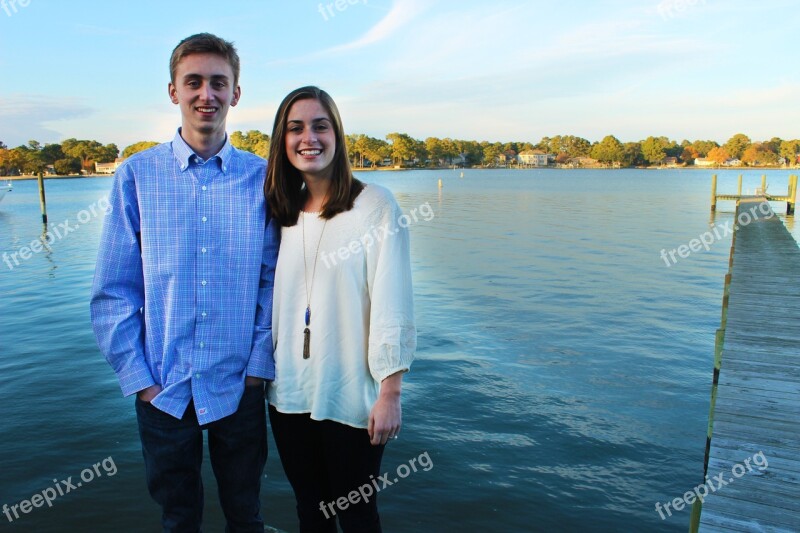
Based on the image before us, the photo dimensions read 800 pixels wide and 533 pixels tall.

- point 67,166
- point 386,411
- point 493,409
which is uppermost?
point 67,166

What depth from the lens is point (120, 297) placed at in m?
2.44

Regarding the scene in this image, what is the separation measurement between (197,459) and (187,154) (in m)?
1.32

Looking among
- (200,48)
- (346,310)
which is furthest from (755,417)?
(200,48)

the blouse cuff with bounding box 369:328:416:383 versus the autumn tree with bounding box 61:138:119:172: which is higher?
the autumn tree with bounding box 61:138:119:172

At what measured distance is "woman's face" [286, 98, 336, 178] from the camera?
2.44 m

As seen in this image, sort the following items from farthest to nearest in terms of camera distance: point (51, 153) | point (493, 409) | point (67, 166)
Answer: point (67, 166), point (51, 153), point (493, 409)

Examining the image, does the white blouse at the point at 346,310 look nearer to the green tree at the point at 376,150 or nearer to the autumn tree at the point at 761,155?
the green tree at the point at 376,150

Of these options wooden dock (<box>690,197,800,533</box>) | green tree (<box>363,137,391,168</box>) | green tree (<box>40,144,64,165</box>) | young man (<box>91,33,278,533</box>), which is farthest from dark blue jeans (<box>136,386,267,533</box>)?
green tree (<box>363,137,391,168</box>)

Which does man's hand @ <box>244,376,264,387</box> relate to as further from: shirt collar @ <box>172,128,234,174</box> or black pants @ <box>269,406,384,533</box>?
shirt collar @ <box>172,128,234,174</box>

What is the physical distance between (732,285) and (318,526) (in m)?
9.23

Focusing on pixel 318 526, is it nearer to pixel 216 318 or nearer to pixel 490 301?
pixel 216 318

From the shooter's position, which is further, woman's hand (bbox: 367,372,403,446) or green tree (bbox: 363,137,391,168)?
green tree (bbox: 363,137,391,168)

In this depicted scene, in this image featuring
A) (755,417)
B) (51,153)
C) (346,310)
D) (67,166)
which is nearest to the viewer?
(346,310)

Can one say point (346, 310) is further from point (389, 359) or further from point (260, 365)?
point (260, 365)
